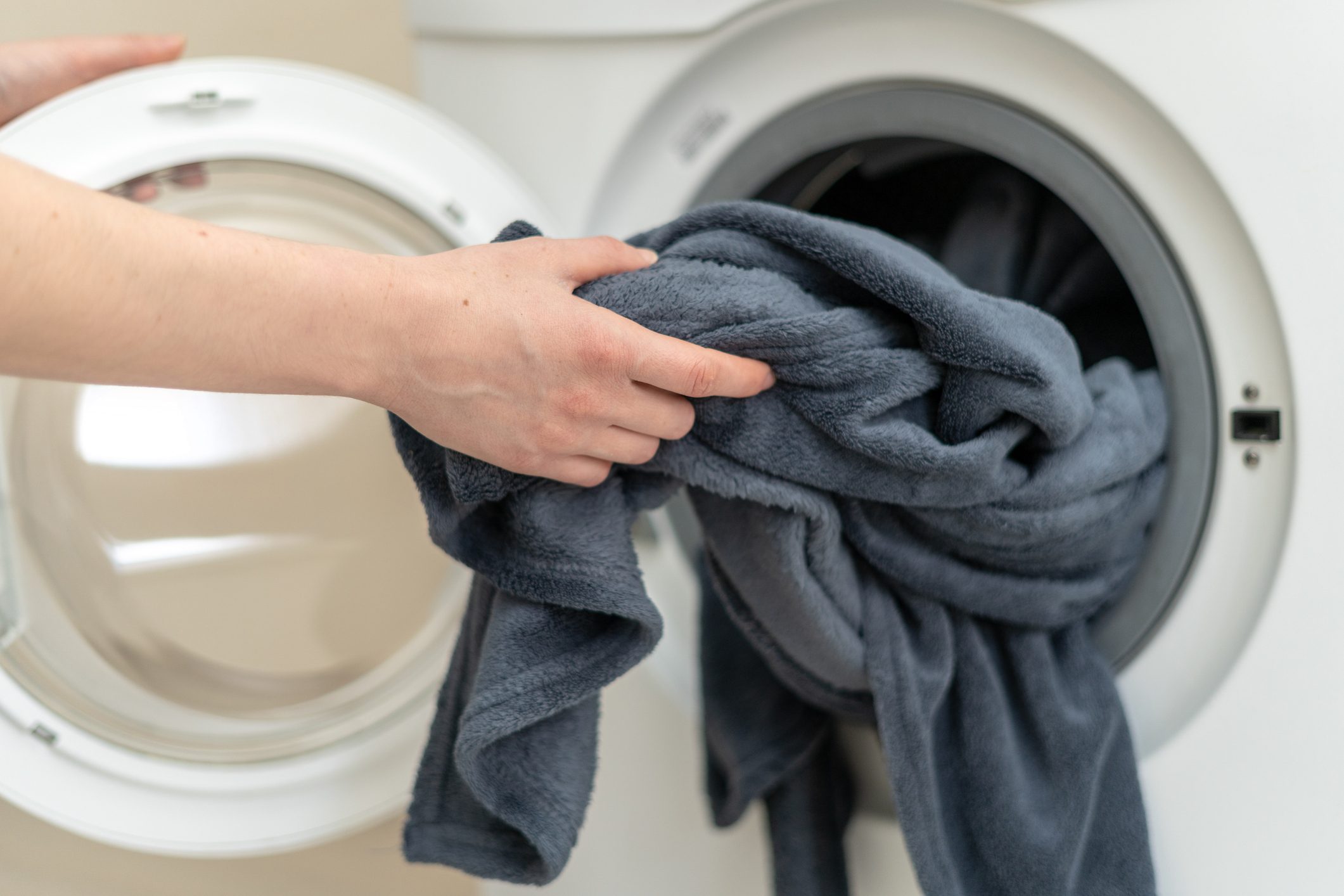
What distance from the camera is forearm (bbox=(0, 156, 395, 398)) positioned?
359 millimetres

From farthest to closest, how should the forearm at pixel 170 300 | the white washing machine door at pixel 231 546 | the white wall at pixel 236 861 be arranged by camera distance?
the white wall at pixel 236 861 < the white washing machine door at pixel 231 546 < the forearm at pixel 170 300

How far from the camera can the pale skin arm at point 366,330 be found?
1.20 ft

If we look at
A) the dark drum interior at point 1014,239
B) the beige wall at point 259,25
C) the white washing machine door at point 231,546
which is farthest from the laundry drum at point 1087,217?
the beige wall at point 259,25

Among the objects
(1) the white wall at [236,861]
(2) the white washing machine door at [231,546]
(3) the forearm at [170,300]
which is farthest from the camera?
(1) the white wall at [236,861]

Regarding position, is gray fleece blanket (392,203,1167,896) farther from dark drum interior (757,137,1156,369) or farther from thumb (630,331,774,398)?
dark drum interior (757,137,1156,369)

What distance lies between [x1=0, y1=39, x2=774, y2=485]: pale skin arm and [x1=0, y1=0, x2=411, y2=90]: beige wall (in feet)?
1.92

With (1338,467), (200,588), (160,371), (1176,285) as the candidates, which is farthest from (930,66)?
(200,588)

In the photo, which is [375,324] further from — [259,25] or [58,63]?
[259,25]

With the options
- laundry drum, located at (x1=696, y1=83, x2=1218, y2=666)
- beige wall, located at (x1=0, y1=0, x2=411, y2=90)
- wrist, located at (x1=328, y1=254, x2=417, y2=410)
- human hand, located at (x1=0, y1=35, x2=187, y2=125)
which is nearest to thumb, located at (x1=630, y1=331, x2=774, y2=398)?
wrist, located at (x1=328, y1=254, x2=417, y2=410)

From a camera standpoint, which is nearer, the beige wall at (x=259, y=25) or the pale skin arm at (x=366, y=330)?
the pale skin arm at (x=366, y=330)

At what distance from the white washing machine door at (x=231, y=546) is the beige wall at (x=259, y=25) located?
0.91 ft

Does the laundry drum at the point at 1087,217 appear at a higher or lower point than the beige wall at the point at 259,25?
lower

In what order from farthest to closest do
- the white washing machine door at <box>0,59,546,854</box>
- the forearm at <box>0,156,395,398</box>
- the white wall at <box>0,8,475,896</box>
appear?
the white wall at <box>0,8,475,896</box> < the white washing machine door at <box>0,59,546,854</box> < the forearm at <box>0,156,395,398</box>

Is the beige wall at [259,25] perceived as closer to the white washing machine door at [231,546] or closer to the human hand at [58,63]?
the human hand at [58,63]
